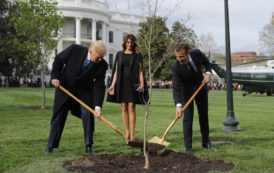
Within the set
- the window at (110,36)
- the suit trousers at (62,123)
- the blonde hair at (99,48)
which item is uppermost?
the window at (110,36)

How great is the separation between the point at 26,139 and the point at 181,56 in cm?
369

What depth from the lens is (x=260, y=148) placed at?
8.25m

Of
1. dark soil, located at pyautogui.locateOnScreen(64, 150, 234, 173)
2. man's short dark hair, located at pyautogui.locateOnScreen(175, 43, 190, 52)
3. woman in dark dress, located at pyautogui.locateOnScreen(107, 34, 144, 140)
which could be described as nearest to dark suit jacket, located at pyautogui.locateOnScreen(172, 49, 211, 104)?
man's short dark hair, located at pyautogui.locateOnScreen(175, 43, 190, 52)

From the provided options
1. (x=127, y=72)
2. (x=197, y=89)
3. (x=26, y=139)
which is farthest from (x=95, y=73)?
(x=26, y=139)

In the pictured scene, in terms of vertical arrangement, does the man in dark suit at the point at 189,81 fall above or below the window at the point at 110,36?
below

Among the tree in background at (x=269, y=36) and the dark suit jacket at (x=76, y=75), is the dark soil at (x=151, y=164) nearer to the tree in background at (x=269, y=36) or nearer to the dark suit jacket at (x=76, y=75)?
the dark suit jacket at (x=76, y=75)

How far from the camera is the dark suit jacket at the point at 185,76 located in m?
7.80

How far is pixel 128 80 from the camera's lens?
8.71 meters

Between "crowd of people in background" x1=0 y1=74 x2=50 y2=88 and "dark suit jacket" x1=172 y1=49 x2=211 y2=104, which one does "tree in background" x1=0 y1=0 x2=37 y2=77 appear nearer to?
"crowd of people in background" x1=0 y1=74 x2=50 y2=88

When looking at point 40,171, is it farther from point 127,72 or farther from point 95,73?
point 127,72

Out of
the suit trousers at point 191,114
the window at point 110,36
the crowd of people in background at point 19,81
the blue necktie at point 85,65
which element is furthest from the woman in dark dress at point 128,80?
the window at point 110,36

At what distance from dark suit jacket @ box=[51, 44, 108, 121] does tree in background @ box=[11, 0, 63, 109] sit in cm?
1235

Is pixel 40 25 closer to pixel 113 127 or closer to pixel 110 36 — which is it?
pixel 113 127

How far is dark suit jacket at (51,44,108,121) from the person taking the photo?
24.9 ft
